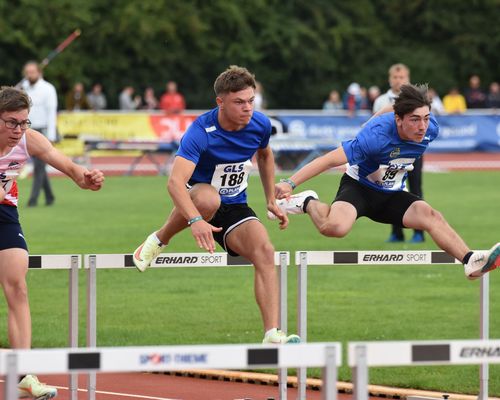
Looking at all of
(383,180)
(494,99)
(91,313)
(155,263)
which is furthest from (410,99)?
(494,99)

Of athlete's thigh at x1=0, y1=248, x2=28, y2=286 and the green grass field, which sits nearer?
athlete's thigh at x1=0, y1=248, x2=28, y2=286

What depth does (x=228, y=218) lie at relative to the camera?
899cm

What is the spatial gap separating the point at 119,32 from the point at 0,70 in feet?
13.4

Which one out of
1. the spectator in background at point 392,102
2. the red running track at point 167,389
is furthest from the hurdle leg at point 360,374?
the spectator in background at point 392,102

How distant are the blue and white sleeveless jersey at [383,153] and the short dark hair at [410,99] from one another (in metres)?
0.23

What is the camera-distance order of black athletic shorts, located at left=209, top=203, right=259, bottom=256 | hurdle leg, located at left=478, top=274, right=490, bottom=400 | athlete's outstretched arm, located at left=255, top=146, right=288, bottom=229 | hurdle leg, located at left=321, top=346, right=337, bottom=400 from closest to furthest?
hurdle leg, located at left=321, top=346, right=337, bottom=400, hurdle leg, located at left=478, top=274, right=490, bottom=400, black athletic shorts, located at left=209, top=203, right=259, bottom=256, athlete's outstretched arm, located at left=255, top=146, right=288, bottom=229

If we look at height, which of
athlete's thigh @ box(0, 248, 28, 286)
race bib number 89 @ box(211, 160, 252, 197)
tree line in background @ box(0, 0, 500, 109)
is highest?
tree line in background @ box(0, 0, 500, 109)

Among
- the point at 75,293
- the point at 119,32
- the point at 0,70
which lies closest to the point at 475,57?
the point at 119,32

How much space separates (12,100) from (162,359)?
Result: 304cm

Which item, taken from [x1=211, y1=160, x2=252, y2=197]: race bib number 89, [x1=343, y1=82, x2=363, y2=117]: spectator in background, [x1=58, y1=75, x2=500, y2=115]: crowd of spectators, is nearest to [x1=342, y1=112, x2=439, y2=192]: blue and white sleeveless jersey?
[x1=211, y1=160, x2=252, y2=197]: race bib number 89

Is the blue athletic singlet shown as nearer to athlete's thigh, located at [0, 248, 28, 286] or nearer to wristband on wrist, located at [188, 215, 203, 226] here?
wristband on wrist, located at [188, 215, 203, 226]

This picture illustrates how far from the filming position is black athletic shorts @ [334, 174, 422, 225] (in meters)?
9.73

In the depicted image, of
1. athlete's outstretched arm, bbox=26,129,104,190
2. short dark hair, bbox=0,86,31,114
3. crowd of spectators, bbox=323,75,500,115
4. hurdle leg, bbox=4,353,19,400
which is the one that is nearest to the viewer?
hurdle leg, bbox=4,353,19,400

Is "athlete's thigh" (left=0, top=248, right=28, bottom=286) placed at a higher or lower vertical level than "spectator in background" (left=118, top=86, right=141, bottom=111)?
lower
